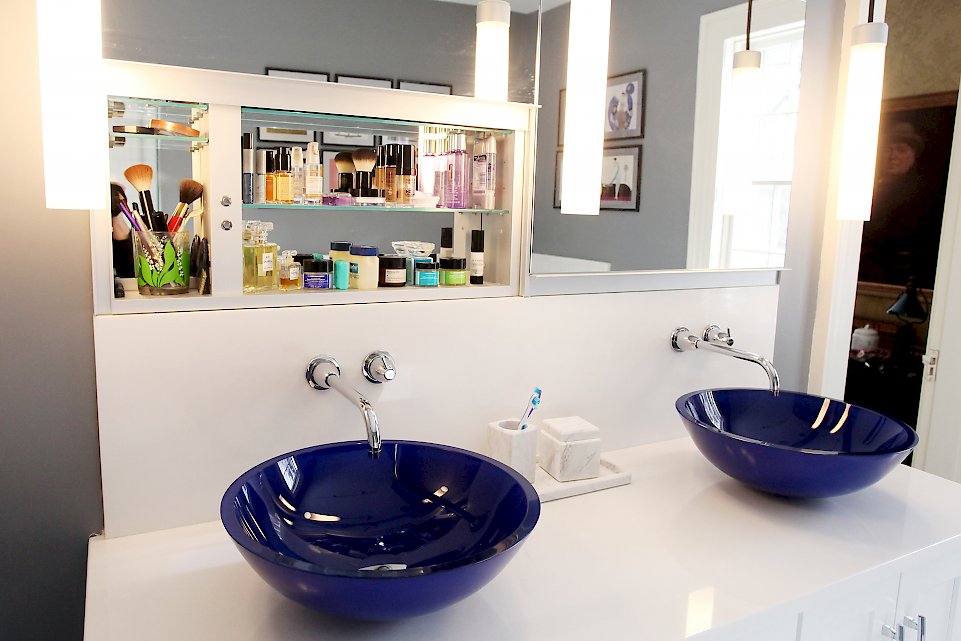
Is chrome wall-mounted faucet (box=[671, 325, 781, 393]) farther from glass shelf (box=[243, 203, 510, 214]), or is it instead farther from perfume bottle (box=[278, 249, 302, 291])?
perfume bottle (box=[278, 249, 302, 291])

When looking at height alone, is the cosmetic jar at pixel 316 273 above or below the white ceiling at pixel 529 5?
below

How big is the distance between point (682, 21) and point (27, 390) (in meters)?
1.56

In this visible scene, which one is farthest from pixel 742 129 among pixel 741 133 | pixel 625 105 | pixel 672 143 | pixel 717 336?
pixel 717 336

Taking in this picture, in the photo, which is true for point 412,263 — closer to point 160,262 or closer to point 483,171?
point 483,171

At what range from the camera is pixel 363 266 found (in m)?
1.39

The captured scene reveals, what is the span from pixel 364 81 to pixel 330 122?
0.10m

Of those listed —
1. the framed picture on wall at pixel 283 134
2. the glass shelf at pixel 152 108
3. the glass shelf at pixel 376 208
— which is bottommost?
the glass shelf at pixel 376 208

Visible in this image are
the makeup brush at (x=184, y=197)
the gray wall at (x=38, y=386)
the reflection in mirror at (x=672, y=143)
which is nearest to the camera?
the gray wall at (x=38, y=386)

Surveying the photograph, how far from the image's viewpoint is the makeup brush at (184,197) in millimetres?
1220

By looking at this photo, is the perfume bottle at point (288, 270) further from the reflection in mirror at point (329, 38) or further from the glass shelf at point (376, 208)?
the reflection in mirror at point (329, 38)

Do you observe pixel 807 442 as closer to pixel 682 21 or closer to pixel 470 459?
pixel 470 459

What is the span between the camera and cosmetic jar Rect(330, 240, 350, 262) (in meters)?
1.37

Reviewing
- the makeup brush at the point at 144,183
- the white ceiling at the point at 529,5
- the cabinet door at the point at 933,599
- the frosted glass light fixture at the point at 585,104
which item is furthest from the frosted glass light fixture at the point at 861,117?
the makeup brush at the point at 144,183

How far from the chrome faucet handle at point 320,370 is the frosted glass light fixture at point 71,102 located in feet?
1.47
